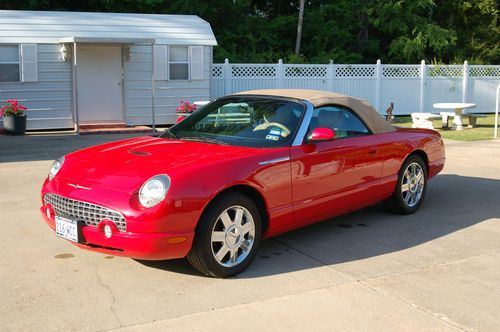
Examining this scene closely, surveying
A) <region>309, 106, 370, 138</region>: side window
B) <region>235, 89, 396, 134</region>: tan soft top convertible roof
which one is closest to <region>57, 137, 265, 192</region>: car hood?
<region>309, 106, 370, 138</region>: side window

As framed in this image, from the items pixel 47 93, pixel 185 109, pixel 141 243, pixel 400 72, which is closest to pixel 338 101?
pixel 141 243

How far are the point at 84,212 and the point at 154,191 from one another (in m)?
0.62

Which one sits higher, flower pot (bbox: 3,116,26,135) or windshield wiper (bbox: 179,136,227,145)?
windshield wiper (bbox: 179,136,227,145)

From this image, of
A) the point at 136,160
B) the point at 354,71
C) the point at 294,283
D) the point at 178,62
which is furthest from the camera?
the point at 354,71

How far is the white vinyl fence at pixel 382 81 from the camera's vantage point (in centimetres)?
1952

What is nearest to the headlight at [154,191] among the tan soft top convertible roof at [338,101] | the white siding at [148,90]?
the tan soft top convertible roof at [338,101]

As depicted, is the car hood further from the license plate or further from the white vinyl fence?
the white vinyl fence

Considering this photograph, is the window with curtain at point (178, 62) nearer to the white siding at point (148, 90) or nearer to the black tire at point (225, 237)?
the white siding at point (148, 90)

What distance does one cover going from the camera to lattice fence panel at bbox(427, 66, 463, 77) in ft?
75.3

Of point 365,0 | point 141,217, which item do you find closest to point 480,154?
point 141,217

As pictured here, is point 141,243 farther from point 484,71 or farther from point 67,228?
point 484,71

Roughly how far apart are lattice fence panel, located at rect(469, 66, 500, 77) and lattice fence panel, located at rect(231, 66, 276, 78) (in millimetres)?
9145

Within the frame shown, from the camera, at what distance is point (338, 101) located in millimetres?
6152

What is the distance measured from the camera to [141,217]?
4293mm
